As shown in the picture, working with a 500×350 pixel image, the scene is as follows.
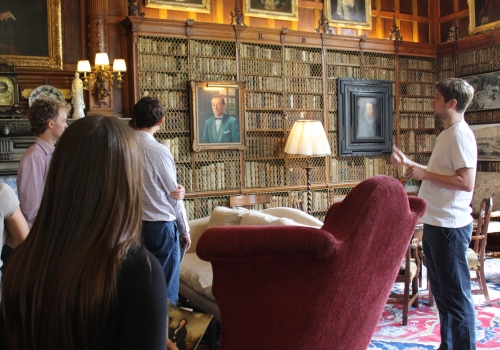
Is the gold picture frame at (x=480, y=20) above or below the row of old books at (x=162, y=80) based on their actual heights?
above

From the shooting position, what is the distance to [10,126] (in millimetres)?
5438

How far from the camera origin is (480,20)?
24.9 ft

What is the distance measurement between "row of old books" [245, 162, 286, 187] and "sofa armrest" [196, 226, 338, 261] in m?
4.96

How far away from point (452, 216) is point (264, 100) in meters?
4.38

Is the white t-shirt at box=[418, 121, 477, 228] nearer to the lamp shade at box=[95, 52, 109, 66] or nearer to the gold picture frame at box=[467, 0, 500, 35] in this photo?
the lamp shade at box=[95, 52, 109, 66]

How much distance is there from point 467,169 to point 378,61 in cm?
526

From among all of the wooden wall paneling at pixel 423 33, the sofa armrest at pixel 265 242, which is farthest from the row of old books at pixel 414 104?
the sofa armrest at pixel 265 242

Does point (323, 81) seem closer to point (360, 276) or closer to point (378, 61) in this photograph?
point (378, 61)

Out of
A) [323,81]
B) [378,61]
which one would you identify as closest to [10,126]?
[323,81]

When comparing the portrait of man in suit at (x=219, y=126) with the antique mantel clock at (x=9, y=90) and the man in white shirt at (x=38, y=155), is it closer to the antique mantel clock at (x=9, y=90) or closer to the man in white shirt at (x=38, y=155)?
the antique mantel clock at (x=9, y=90)

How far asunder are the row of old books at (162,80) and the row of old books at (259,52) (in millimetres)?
924

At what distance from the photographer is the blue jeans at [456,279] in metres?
2.92

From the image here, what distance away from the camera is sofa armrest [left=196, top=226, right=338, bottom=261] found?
177cm

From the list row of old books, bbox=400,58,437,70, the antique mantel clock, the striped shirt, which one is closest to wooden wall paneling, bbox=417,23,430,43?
row of old books, bbox=400,58,437,70
